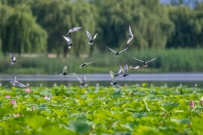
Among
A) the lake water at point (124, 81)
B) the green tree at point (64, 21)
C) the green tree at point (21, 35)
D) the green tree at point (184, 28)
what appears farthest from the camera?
the green tree at point (184, 28)

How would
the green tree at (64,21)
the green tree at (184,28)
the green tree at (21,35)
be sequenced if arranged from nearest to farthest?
the green tree at (21,35) < the green tree at (64,21) < the green tree at (184,28)

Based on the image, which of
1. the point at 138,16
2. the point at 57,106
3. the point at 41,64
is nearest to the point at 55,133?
the point at 57,106

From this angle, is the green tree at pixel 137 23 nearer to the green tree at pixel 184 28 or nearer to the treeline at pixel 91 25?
the treeline at pixel 91 25

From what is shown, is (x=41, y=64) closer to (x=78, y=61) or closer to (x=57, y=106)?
(x=78, y=61)

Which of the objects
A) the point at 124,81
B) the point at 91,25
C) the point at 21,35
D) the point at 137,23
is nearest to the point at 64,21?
the point at 91,25

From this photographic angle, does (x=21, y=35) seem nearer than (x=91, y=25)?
Yes

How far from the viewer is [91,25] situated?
29812 mm

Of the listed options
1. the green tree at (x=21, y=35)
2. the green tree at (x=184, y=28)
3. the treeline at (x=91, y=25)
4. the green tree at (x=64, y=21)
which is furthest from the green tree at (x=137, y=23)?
the green tree at (x=21, y=35)

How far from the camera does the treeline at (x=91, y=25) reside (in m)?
25.7

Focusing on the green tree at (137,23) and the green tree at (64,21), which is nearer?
the green tree at (64,21)

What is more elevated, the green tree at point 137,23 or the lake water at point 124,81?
the green tree at point 137,23

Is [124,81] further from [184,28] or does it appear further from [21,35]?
[184,28]

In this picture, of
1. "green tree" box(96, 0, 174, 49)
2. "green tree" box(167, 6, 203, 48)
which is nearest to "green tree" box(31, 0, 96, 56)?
"green tree" box(96, 0, 174, 49)

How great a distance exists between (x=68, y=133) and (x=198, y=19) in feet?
120
